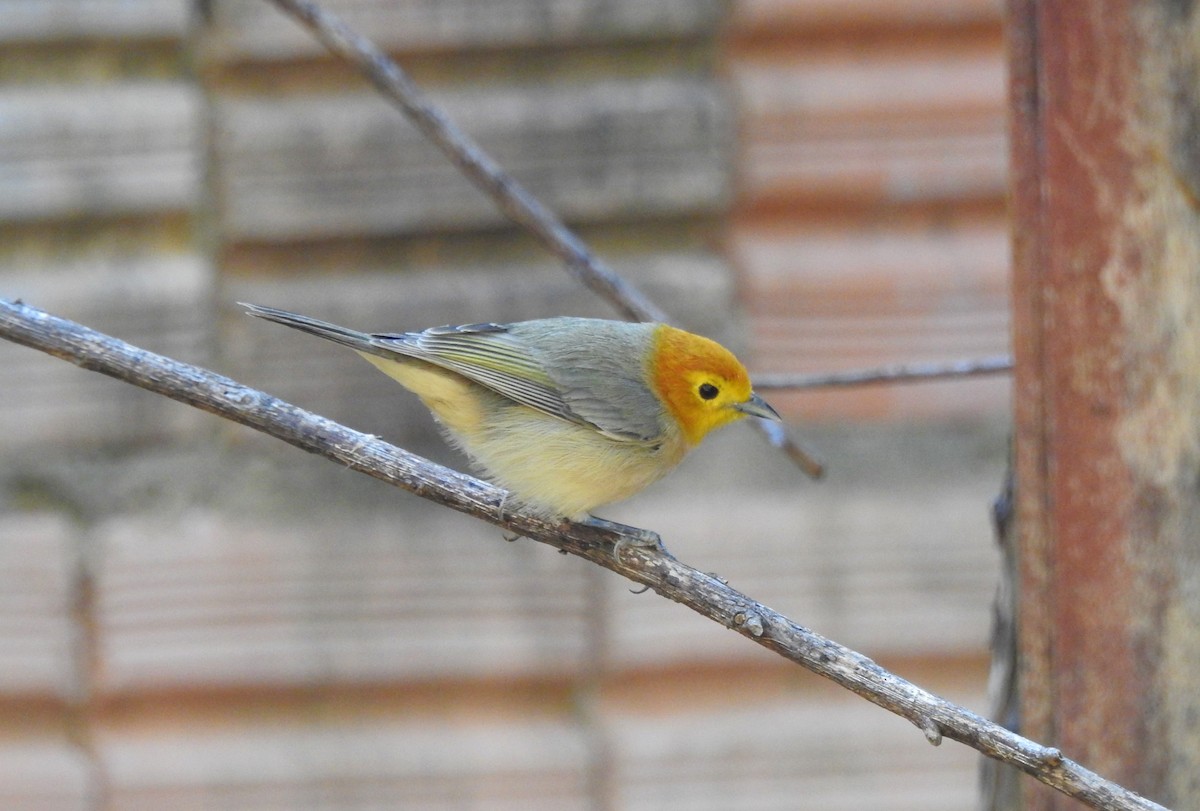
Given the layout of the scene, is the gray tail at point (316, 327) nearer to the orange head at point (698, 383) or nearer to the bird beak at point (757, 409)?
the orange head at point (698, 383)

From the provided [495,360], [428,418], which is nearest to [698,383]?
[495,360]

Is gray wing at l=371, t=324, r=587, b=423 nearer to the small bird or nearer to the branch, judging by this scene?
the small bird

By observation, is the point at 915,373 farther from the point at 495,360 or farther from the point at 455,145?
the point at 455,145

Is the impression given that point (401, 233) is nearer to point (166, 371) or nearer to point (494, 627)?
point (494, 627)

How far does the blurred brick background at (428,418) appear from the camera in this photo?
3.24 m

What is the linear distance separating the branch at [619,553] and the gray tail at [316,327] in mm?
345

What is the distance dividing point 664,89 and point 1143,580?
5.82 feet

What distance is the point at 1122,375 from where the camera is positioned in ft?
6.77

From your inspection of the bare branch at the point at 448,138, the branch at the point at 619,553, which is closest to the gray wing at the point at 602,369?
the bare branch at the point at 448,138

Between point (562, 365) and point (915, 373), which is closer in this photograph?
point (915, 373)

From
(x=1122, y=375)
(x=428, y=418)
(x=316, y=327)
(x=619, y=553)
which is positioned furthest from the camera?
(x=428, y=418)

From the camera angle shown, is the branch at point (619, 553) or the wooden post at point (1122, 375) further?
the wooden post at point (1122, 375)

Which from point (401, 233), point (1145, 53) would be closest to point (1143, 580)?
point (1145, 53)

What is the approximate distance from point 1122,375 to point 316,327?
1.41m
